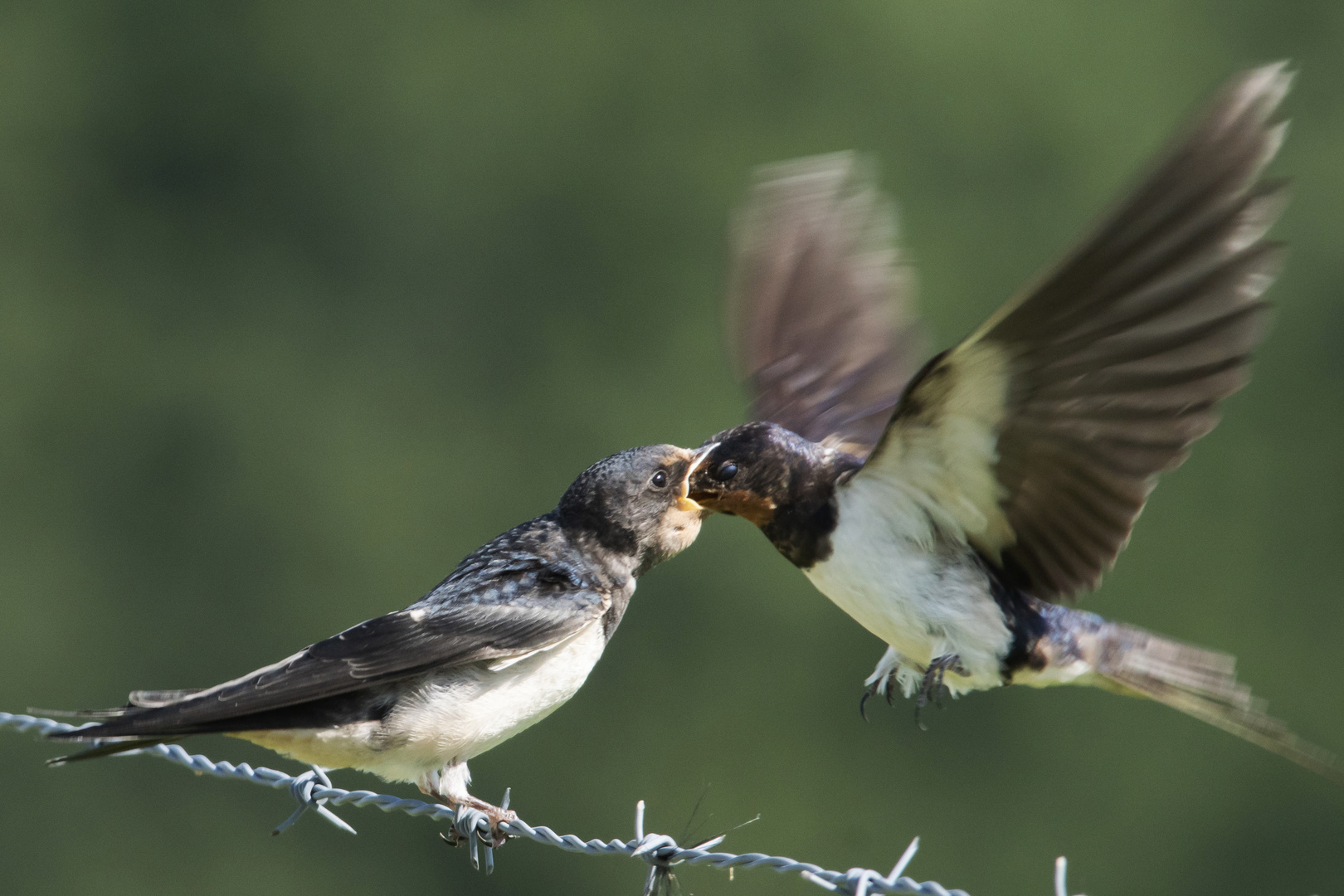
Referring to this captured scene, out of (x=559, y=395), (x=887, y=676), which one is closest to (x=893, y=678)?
(x=887, y=676)

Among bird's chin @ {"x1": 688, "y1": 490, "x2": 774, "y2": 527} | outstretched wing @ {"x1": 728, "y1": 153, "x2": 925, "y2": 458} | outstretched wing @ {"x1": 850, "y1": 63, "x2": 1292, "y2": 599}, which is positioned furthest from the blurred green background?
outstretched wing @ {"x1": 850, "y1": 63, "x2": 1292, "y2": 599}

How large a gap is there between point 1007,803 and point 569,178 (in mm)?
5603

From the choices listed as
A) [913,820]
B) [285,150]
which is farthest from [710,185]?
[913,820]

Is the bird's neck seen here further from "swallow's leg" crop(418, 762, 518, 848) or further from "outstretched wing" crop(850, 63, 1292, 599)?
"swallow's leg" crop(418, 762, 518, 848)

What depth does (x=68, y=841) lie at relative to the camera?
11.0m

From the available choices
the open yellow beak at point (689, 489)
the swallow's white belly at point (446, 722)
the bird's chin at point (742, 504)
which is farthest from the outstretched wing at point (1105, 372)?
the swallow's white belly at point (446, 722)

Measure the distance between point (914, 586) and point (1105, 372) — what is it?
1.84 ft

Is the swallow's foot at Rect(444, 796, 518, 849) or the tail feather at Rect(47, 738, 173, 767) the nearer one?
the tail feather at Rect(47, 738, 173, 767)

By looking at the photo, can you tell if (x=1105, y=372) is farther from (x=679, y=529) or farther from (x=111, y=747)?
(x=111, y=747)

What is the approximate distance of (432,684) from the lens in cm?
294

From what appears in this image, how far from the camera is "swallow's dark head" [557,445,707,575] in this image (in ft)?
10.8

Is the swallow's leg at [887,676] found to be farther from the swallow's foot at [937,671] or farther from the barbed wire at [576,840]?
the barbed wire at [576,840]

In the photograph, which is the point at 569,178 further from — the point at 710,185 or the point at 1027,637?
the point at 1027,637

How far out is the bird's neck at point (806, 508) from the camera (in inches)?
121
